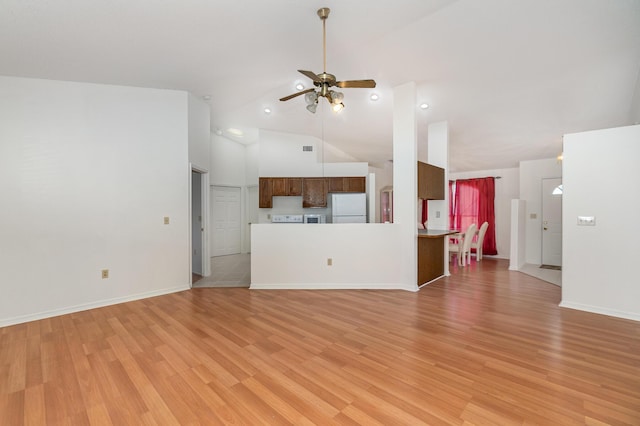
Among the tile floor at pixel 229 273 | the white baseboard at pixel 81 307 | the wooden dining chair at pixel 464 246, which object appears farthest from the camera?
the wooden dining chair at pixel 464 246

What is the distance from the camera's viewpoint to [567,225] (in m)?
3.34

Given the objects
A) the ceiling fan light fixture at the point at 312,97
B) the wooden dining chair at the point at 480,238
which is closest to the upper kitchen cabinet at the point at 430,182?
the ceiling fan light fixture at the point at 312,97

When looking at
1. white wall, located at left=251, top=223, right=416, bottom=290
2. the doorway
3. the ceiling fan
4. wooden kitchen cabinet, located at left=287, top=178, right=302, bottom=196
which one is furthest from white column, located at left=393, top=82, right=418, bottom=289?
the doorway

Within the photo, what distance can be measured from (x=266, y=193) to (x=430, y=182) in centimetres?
374

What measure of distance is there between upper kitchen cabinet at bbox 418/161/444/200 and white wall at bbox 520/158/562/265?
299cm

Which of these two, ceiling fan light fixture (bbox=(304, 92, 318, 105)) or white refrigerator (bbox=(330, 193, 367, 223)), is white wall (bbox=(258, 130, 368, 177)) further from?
ceiling fan light fixture (bbox=(304, 92, 318, 105))

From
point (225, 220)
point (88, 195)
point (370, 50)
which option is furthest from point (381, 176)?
point (88, 195)

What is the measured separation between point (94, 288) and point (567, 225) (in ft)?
19.9

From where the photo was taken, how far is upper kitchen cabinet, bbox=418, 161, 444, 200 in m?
4.38

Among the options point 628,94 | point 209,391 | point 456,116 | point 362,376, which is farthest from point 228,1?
point 628,94

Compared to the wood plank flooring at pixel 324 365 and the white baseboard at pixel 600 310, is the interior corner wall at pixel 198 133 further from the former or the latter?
the white baseboard at pixel 600 310

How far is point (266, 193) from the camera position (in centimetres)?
661

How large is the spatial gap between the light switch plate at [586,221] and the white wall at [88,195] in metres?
5.32

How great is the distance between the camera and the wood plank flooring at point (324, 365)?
1.62 m
